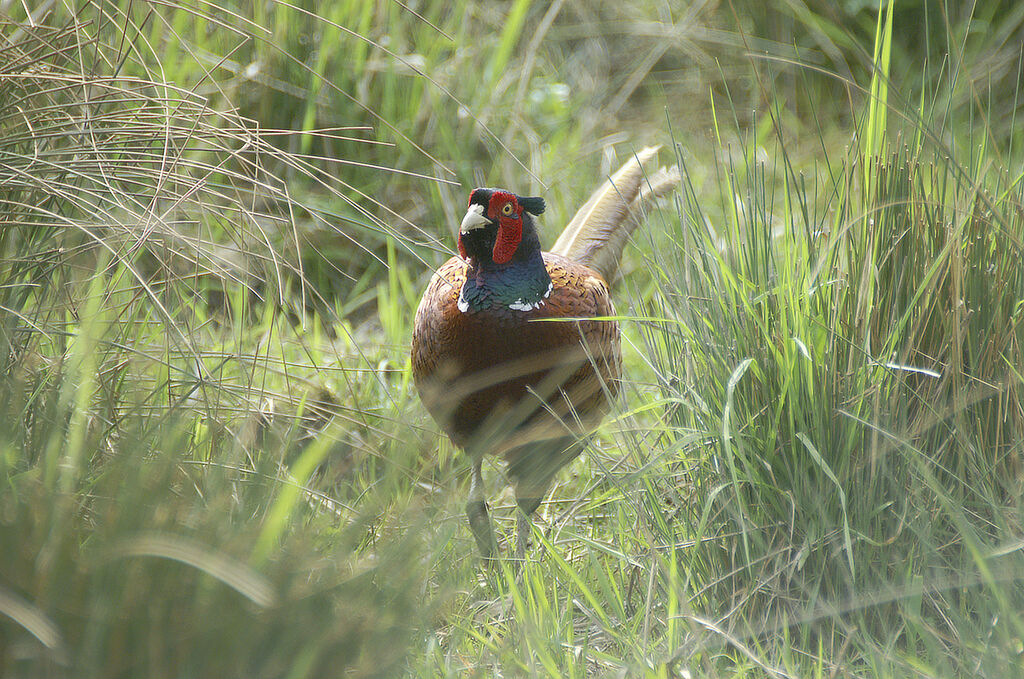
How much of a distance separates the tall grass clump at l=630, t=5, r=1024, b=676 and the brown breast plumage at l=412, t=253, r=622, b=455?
1.76 feet

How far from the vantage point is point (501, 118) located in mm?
3910

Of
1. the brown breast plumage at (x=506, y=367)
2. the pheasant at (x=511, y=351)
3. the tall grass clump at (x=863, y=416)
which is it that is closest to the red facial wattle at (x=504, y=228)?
the pheasant at (x=511, y=351)

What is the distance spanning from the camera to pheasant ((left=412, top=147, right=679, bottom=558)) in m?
2.30

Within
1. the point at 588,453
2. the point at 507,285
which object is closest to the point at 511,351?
the point at 507,285

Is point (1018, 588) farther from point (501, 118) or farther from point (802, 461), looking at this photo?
point (501, 118)

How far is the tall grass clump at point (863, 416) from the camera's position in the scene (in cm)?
161

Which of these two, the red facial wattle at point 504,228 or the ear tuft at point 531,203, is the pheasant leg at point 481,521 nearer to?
the red facial wattle at point 504,228

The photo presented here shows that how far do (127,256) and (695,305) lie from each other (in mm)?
998

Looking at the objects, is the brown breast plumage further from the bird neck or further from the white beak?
the white beak

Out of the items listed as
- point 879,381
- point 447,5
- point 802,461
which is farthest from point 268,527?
point 447,5

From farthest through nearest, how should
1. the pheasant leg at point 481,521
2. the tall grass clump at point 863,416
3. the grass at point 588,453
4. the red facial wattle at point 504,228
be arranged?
the red facial wattle at point 504,228 → the pheasant leg at point 481,521 → the tall grass clump at point 863,416 → the grass at point 588,453

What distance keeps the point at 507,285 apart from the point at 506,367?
0.64ft

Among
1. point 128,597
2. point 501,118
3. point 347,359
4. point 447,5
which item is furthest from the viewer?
point 447,5

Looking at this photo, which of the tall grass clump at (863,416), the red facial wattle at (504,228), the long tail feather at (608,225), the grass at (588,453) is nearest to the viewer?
the grass at (588,453)
